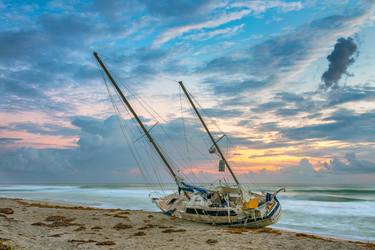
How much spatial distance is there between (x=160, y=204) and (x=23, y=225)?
16.1 meters

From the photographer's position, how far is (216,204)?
3450cm

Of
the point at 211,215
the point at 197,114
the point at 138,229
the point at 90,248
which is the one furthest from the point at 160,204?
the point at 90,248

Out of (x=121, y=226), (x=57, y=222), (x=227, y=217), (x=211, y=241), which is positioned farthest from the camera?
(x=227, y=217)

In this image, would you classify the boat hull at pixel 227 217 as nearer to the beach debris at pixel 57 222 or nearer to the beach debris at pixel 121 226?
the beach debris at pixel 121 226

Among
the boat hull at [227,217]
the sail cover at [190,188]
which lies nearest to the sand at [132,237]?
the boat hull at [227,217]

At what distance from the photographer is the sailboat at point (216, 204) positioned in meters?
33.0

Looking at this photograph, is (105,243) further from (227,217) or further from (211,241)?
(227,217)

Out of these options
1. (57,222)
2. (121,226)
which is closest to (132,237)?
(121,226)

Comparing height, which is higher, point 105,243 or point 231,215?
point 231,215

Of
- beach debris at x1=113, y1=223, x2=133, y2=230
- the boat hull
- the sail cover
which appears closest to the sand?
beach debris at x1=113, y1=223, x2=133, y2=230

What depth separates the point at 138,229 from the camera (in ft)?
94.7

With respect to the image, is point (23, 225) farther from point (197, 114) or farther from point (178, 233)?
point (197, 114)

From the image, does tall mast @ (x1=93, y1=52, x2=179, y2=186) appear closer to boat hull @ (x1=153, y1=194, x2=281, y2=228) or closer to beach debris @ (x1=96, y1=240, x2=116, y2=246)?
boat hull @ (x1=153, y1=194, x2=281, y2=228)

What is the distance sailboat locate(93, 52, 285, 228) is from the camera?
33.0 metres
